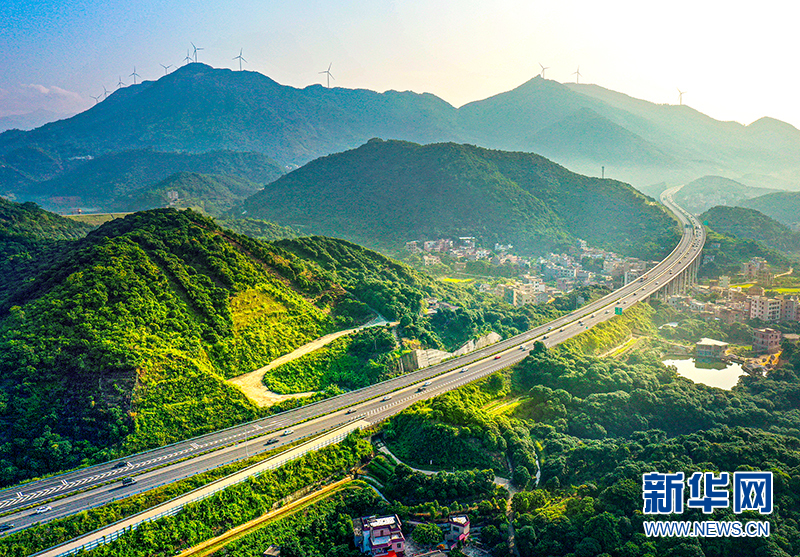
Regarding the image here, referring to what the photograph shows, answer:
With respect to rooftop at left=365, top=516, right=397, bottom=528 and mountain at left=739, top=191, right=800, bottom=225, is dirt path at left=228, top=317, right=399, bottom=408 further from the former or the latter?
mountain at left=739, top=191, right=800, bottom=225

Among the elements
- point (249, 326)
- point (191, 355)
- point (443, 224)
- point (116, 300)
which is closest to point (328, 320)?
point (249, 326)

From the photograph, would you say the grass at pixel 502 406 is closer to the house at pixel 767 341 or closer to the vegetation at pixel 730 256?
the house at pixel 767 341

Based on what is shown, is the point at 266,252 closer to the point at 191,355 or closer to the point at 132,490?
the point at 191,355

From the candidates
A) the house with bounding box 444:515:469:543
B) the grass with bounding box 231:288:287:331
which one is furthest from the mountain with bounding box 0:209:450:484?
the house with bounding box 444:515:469:543

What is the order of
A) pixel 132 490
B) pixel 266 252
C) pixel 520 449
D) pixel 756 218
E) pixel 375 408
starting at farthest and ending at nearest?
pixel 756 218
pixel 266 252
pixel 375 408
pixel 520 449
pixel 132 490

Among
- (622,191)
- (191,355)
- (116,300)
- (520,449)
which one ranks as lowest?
(520,449)

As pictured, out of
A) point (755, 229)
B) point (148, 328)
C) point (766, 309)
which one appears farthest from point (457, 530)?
point (755, 229)

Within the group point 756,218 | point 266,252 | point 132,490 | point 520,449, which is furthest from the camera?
point 756,218
